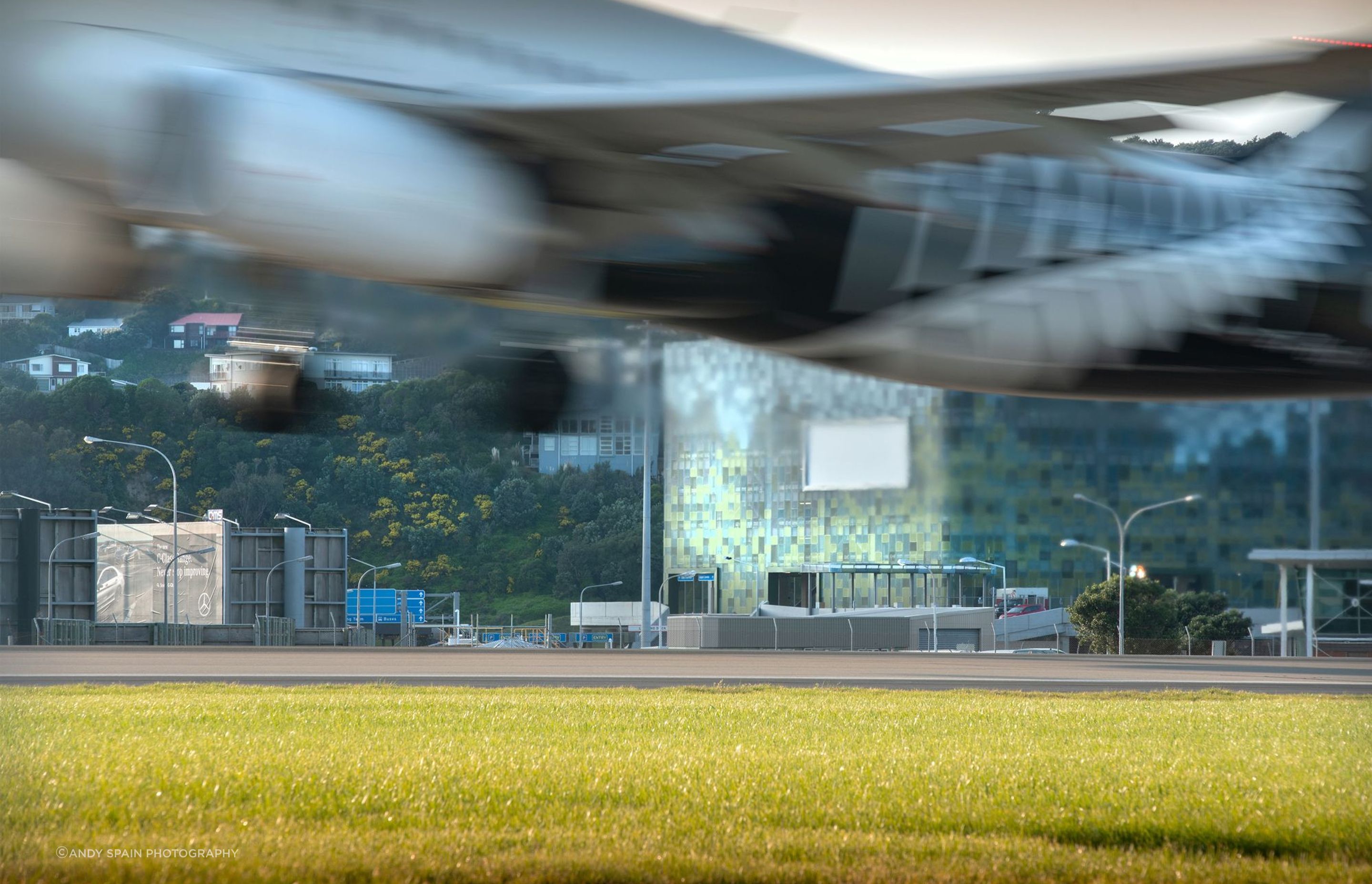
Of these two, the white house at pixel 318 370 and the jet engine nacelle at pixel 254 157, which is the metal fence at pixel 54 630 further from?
the jet engine nacelle at pixel 254 157

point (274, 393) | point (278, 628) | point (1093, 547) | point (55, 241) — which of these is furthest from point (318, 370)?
point (278, 628)

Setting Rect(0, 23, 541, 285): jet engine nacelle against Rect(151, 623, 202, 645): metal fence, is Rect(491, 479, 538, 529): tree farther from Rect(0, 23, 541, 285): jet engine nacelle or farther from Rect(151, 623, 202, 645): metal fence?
Rect(151, 623, 202, 645): metal fence

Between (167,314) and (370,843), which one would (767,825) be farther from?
(167,314)

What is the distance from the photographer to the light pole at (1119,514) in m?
4.35

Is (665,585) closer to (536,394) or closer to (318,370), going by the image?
(536,394)

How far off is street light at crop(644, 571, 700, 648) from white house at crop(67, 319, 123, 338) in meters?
1.91

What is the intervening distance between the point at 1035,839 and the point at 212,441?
4887 mm

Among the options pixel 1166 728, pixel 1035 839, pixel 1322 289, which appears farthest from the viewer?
pixel 1166 728

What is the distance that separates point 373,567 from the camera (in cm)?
454

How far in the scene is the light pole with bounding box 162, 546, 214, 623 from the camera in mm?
4969

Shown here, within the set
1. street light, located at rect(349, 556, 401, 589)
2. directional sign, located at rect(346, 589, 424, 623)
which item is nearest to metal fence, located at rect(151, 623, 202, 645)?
directional sign, located at rect(346, 589, 424, 623)

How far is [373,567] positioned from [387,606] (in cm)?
46

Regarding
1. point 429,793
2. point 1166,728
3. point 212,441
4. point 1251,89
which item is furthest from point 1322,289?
point 1166,728

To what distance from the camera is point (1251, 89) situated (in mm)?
4191
